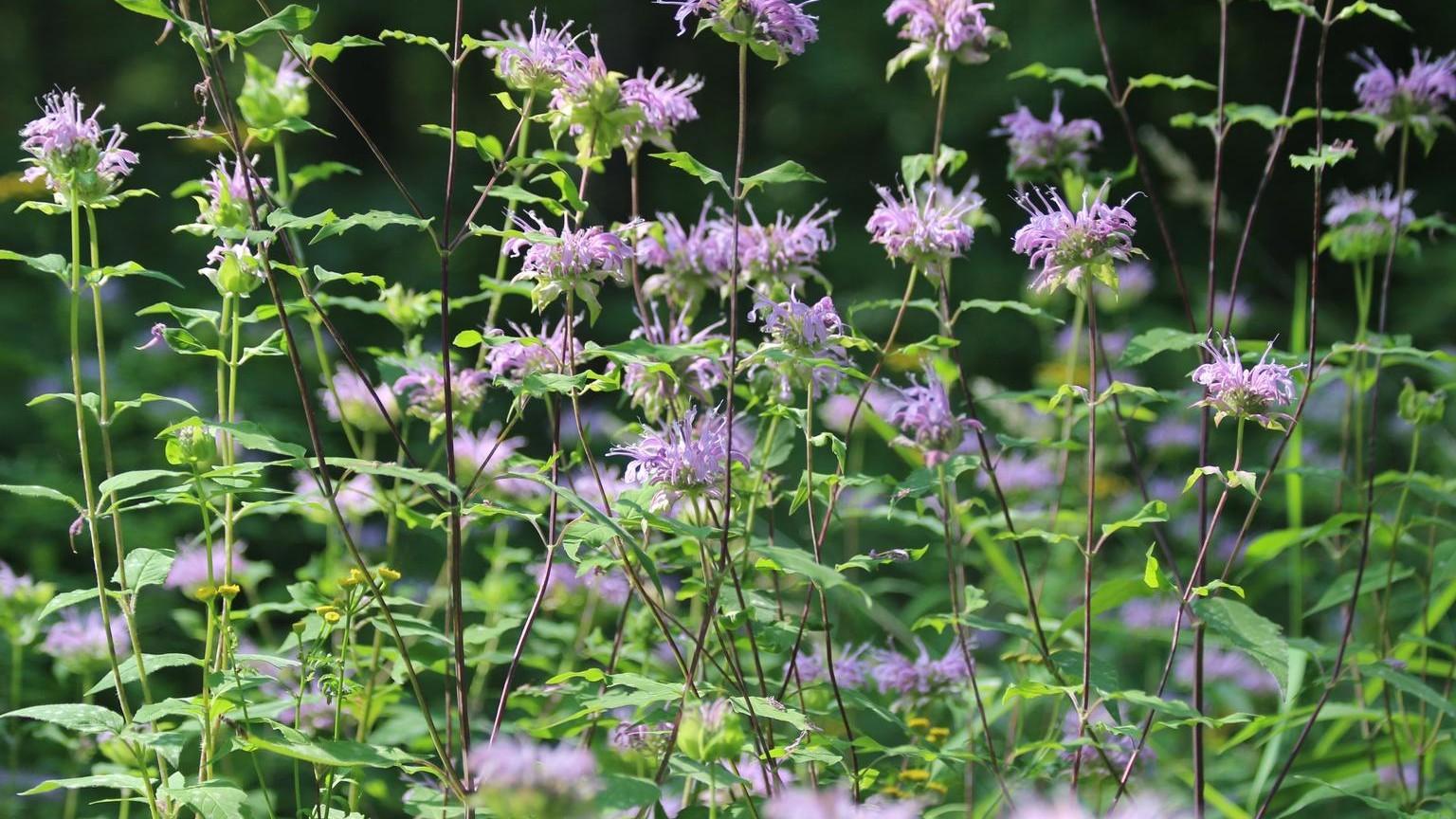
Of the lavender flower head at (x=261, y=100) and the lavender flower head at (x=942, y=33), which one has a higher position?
the lavender flower head at (x=942, y=33)

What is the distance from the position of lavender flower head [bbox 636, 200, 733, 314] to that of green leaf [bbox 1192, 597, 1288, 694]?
66 cm

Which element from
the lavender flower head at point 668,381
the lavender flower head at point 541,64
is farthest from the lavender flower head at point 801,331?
the lavender flower head at point 541,64

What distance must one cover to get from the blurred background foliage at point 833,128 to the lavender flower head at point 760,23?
276 centimetres

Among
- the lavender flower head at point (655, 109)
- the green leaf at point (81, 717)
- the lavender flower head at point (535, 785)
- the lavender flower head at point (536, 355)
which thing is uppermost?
the lavender flower head at point (655, 109)

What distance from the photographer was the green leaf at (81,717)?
1280 mm

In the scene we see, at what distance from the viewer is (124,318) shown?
3.80 meters

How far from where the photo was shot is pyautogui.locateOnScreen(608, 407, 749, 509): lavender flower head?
→ 4.45 feet

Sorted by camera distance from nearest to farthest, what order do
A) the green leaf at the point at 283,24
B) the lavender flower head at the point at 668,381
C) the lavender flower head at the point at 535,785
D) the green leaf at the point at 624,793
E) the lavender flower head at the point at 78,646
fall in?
the lavender flower head at the point at 535,785
the green leaf at the point at 624,793
the green leaf at the point at 283,24
the lavender flower head at the point at 668,381
the lavender flower head at the point at 78,646

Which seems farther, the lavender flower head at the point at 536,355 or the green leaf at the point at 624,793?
the lavender flower head at the point at 536,355

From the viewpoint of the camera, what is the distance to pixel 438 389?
1678 mm

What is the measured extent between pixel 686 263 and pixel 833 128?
15.4 feet

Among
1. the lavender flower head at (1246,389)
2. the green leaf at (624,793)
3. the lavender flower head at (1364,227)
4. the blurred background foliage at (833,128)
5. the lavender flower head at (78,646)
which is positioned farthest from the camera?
the blurred background foliage at (833,128)

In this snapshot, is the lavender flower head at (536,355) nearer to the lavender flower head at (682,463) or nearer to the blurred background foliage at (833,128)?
the lavender flower head at (682,463)

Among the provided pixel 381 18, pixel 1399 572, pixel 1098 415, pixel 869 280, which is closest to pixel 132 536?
pixel 1098 415
